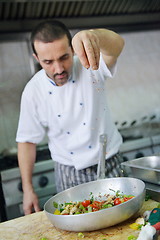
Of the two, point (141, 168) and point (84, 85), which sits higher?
point (84, 85)

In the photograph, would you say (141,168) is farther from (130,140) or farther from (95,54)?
(130,140)

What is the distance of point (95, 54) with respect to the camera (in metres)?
1.14

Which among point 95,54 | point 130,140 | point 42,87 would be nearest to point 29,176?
point 42,87

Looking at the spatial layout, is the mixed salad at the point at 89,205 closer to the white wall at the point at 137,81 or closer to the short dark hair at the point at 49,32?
the short dark hair at the point at 49,32

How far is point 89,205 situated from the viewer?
1.27 metres

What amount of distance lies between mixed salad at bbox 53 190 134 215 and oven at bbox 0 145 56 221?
4.73 feet

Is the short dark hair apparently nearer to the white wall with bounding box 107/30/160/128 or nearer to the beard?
the beard

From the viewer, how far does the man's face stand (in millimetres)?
1834

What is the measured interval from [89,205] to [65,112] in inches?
31.6

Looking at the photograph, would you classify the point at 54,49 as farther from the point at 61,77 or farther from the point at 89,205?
the point at 89,205

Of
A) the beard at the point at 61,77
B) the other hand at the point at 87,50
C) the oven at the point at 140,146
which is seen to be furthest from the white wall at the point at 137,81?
the other hand at the point at 87,50

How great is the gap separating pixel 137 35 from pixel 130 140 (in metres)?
1.11

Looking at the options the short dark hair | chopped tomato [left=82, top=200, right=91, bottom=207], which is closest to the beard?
the short dark hair

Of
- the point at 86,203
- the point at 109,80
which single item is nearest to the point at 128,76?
the point at 109,80
